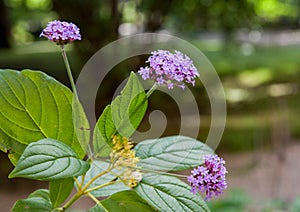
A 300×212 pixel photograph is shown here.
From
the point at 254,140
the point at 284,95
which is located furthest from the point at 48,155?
the point at 284,95

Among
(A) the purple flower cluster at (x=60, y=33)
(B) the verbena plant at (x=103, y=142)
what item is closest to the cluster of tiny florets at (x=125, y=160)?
(B) the verbena plant at (x=103, y=142)

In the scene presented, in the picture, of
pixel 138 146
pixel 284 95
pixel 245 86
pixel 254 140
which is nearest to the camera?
pixel 138 146

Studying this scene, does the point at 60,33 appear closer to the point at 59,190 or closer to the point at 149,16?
the point at 59,190

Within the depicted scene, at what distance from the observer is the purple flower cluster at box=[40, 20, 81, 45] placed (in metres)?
0.50

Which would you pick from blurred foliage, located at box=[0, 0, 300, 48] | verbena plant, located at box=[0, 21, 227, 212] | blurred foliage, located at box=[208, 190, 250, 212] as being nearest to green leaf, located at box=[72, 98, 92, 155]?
verbena plant, located at box=[0, 21, 227, 212]

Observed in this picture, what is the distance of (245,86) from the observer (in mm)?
6453

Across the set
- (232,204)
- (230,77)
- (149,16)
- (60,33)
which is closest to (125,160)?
(60,33)

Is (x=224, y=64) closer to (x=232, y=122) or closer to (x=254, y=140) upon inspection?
(x=232, y=122)

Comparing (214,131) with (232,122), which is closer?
(214,131)

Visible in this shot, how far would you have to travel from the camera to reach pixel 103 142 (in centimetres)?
49

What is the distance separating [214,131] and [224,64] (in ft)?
21.9

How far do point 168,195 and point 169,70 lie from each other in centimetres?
12

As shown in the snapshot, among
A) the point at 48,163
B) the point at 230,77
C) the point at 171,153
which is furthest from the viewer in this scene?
the point at 230,77

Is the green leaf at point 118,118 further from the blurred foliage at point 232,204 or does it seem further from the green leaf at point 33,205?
the blurred foliage at point 232,204
